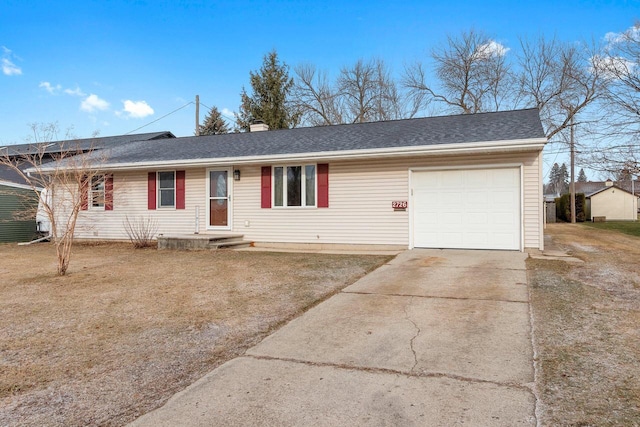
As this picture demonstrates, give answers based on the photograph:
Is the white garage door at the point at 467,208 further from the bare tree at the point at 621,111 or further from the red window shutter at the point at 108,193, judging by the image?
the bare tree at the point at 621,111

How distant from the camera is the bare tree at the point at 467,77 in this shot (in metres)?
25.6

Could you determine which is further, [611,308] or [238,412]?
[611,308]

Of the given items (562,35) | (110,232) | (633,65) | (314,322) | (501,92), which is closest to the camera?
(314,322)

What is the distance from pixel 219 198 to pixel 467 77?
21.3 m

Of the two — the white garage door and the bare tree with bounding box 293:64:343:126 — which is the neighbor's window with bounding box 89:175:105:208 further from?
the bare tree with bounding box 293:64:343:126

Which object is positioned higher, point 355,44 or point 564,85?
point 355,44

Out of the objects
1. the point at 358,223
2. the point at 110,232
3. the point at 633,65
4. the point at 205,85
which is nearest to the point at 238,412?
the point at 358,223

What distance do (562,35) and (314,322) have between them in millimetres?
25868

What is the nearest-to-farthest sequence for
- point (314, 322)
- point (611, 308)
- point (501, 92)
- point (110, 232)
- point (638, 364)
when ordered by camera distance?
point (638, 364), point (314, 322), point (611, 308), point (110, 232), point (501, 92)

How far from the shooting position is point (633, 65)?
17156 millimetres

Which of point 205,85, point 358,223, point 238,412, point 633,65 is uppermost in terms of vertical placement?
point 205,85

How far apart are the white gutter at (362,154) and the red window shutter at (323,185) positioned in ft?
1.21

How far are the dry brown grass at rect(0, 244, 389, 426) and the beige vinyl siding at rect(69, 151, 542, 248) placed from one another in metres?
2.04

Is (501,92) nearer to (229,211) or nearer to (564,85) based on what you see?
(564,85)
